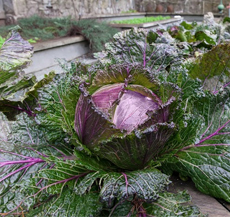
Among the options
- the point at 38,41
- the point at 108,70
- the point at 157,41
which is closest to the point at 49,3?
the point at 38,41

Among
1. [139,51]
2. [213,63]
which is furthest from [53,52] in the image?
[213,63]

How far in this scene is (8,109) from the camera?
110 cm

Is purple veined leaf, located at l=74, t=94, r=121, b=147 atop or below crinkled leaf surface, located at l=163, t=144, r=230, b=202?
atop

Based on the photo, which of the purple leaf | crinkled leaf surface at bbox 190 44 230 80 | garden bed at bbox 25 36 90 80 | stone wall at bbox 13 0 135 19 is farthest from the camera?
stone wall at bbox 13 0 135 19

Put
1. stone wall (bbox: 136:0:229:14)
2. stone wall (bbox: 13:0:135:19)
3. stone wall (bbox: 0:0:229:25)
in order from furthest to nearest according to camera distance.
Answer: stone wall (bbox: 136:0:229:14)
stone wall (bbox: 13:0:135:19)
stone wall (bbox: 0:0:229:25)

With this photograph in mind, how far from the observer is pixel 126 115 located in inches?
28.8

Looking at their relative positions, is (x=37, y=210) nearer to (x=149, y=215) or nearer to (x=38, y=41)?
(x=149, y=215)

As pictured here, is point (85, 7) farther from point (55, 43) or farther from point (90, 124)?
point (90, 124)

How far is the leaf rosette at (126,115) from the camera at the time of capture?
26.3 inches

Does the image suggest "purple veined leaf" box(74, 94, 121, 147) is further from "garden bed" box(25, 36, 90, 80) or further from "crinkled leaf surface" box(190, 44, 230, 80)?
"garden bed" box(25, 36, 90, 80)

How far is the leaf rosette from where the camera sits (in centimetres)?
67

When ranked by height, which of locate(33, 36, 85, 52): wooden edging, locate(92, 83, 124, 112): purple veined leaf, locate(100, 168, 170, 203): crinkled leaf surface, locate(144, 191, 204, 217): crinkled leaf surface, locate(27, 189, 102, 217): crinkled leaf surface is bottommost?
locate(33, 36, 85, 52): wooden edging

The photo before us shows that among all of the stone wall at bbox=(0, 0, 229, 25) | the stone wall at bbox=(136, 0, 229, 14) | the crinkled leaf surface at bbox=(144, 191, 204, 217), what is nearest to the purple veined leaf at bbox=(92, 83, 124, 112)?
the crinkled leaf surface at bbox=(144, 191, 204, 217)

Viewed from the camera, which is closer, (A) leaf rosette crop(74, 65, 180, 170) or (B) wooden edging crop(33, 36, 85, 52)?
(A) leaf rosette crop(74, 65, 180, 170)
